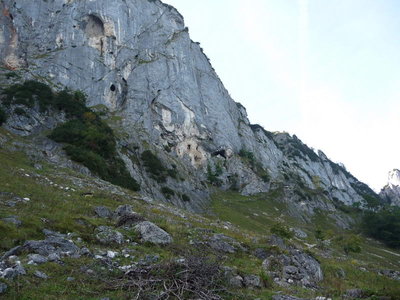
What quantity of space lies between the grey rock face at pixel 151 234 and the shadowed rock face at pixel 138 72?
63.6 metres

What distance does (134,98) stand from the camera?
9975 centimetres

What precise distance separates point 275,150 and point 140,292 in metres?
156

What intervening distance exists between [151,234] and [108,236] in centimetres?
217

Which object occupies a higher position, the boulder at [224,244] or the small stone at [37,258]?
the boulder at [224,244]

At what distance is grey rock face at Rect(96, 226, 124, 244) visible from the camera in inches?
584

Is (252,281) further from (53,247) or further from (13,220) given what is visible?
(13,220)

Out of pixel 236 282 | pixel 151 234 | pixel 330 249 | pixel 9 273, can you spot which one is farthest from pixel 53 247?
pixel 330 249

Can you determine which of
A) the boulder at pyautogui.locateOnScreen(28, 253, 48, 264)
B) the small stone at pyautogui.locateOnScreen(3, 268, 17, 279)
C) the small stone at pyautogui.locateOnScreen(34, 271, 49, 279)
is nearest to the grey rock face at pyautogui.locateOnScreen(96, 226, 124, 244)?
the boulder at pyautogui.locateOnScreen(28, 253, 48, 264)

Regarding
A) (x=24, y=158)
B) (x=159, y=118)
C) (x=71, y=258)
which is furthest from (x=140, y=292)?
(x=159, y=118)

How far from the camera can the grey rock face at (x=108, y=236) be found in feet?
48.7

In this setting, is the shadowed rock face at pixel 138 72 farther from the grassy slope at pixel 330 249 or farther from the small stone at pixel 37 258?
the small stone at pixel 37 258

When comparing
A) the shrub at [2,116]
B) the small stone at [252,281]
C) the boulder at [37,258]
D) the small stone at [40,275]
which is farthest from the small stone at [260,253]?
the shrub at [2,116]

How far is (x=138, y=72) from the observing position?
106438mm

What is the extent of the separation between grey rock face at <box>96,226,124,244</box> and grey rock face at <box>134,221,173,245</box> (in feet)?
3.83
